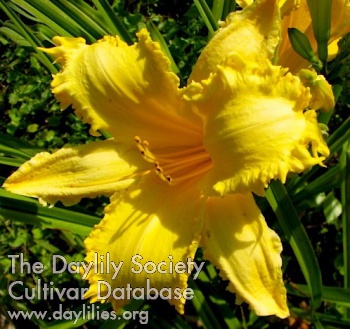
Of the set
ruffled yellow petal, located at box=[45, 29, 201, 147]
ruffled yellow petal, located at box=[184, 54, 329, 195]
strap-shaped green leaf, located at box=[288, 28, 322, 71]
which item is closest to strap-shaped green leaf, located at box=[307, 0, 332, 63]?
strap-shaped green leaf, located at box=[288, 28, 322, 71]

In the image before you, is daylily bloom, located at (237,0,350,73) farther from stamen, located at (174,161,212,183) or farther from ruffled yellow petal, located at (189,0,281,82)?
stamen, located at (174,161,212,183)

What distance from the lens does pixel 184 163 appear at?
1.02 m

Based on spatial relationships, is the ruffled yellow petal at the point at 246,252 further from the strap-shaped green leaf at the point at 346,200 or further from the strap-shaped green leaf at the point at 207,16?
the strap-shaped green leaf at the point at 207,16

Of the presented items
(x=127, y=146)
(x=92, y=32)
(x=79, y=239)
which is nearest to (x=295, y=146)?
(x=127, y=146)

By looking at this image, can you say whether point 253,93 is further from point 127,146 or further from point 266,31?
point 127,146

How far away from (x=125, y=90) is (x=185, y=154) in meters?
0.18

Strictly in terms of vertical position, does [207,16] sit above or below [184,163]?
above

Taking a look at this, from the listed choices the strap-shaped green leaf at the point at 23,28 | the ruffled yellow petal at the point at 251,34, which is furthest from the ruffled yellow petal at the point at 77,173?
the strap-shaped green leaf at the point at 23,28

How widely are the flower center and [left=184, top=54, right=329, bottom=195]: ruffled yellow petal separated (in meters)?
0.16

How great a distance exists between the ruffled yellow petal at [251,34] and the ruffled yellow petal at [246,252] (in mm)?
270

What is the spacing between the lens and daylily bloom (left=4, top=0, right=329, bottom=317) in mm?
816

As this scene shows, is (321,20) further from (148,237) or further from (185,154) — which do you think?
(148,237)

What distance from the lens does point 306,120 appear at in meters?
0.81

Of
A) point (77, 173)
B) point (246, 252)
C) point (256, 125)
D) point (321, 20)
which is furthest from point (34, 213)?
point (321, 20)
